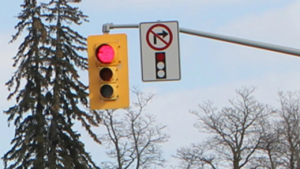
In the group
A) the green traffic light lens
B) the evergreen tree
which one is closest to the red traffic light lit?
the green traffic light lens

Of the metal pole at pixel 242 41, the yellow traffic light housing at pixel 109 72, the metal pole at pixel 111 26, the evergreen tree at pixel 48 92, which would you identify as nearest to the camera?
the yellow traffic light housing at pixel 109 72

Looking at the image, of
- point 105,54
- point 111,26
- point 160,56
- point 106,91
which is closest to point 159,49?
point 160,56

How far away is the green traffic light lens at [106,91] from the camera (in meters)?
12.4

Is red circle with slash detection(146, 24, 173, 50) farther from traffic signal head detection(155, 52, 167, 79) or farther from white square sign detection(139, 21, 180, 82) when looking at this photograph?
traffic signal head detection(155, 52, 167, 79)

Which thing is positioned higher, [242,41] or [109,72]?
[242,41]

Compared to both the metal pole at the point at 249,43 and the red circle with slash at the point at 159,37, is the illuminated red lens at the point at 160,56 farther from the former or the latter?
the metal pole at the point at 249,43

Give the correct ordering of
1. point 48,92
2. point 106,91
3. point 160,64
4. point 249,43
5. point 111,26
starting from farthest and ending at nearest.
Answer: point 48,92
point 111,26
point 160,64
point 249,43
point 106,91

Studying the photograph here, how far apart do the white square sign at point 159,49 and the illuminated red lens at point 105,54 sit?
806 mm

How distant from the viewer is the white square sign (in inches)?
516

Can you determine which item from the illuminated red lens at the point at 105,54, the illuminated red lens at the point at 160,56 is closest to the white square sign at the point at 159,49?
the illuminated red lens at the point at 160,56

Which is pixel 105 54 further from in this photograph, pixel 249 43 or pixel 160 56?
pixel 249 43

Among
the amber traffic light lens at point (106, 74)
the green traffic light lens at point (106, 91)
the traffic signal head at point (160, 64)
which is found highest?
the traffic signal head at point (160, 64)

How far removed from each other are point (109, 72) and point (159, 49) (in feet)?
3.82

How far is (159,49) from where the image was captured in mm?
13203
